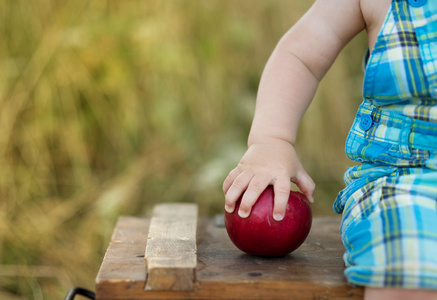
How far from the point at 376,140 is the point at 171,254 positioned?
38 cm

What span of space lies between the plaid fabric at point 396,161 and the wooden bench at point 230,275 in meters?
0.05

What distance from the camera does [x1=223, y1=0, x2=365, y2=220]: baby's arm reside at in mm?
991

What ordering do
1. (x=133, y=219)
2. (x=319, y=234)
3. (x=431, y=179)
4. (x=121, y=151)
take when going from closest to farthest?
(x=431, y=179) → (x=319, y=234) → (x=133, y=219) → (x=121, y=151)

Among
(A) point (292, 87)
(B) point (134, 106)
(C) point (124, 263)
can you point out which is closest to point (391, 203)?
(A) point (292, 87)

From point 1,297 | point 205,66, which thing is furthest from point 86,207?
point 205,66

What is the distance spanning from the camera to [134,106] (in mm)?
2176

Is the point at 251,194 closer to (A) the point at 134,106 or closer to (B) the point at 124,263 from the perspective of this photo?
(B) the point at 124,263

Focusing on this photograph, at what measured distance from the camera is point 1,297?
1.87m

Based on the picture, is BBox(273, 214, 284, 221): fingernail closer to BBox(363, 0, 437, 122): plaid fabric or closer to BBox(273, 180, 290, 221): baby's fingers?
BBox(273, 180, 290, 221): baby's fingers

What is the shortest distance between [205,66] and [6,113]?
2.42ft

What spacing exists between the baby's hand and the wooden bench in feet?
0.29

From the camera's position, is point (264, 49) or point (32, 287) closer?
point (32, 287)

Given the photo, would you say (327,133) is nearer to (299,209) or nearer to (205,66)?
(205,66)

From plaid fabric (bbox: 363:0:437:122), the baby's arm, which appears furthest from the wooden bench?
plaid fabric (bbox: 363:0:437:122)
